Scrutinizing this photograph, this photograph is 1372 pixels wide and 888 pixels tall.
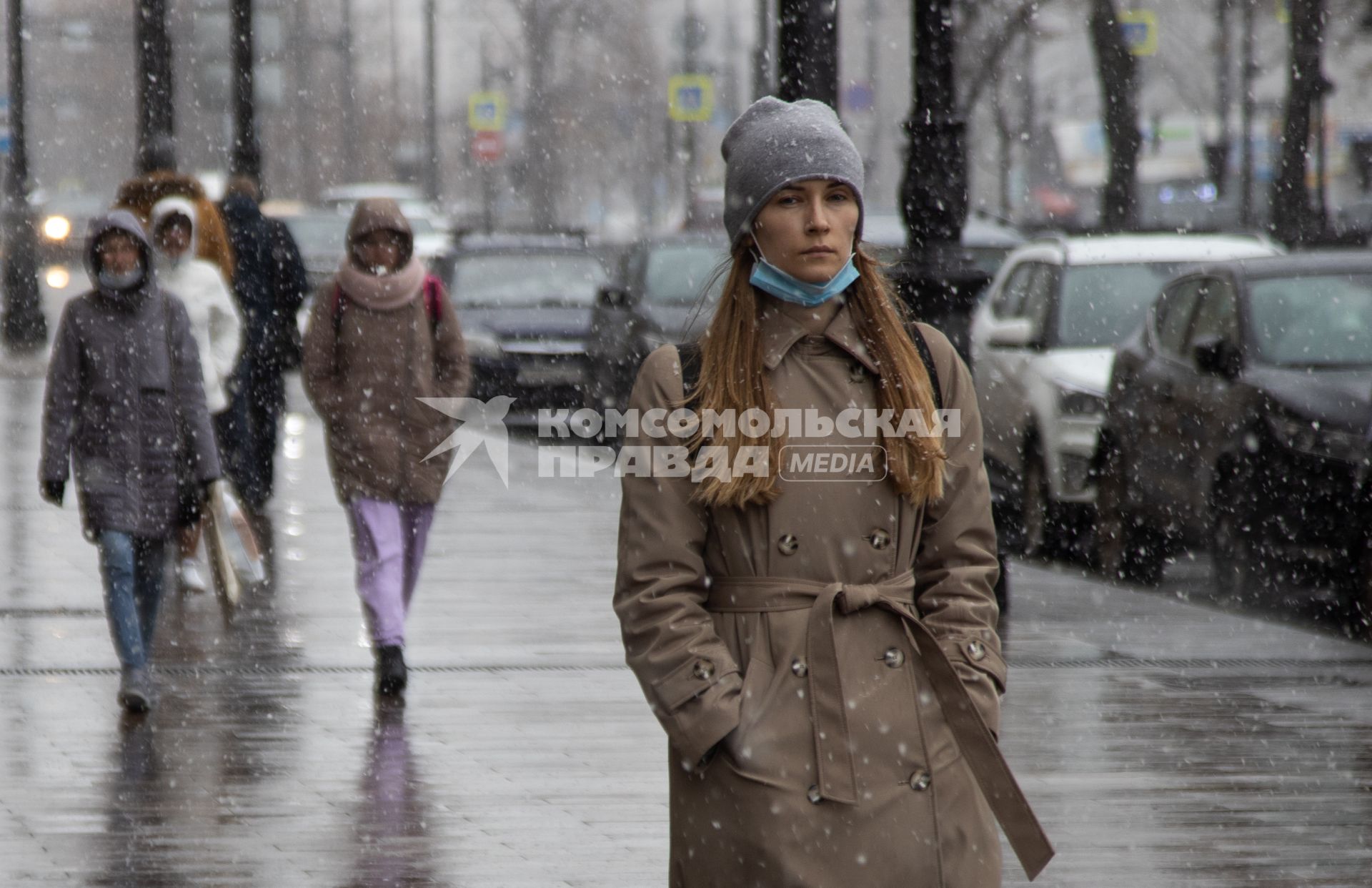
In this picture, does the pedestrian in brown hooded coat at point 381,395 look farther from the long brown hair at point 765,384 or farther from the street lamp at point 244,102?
the street lamp at point 244,102

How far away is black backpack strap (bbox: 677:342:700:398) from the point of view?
3494 mm

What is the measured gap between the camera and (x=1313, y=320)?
35.9 feet

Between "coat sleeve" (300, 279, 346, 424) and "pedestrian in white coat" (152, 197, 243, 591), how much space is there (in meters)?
2.65

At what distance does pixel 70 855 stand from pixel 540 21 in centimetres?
5810

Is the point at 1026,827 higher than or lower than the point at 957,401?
lower

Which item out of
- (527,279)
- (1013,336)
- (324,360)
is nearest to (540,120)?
(527,279)

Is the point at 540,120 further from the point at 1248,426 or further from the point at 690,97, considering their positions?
the point at 1248,426

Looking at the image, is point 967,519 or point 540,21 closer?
point 967,519

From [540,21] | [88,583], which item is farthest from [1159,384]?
[540,21]

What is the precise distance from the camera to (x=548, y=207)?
71.6 meters

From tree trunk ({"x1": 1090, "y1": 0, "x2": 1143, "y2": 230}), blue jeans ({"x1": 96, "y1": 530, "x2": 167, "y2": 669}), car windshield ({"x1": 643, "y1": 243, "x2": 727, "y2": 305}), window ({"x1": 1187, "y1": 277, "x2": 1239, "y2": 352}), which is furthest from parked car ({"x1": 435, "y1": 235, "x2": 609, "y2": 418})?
blue jeans ({"x1": 96, "y1": 530, "x2": 167, "y2": 669})

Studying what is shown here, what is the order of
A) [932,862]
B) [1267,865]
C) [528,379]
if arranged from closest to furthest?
[932,862] < [1267,865] < [528,379]

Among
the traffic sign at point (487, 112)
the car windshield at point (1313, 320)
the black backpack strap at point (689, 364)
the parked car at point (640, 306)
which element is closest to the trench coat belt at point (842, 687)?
the black backpack strap at point (689, 364)

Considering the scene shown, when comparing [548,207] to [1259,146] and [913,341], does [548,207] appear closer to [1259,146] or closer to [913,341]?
[1259,146]
